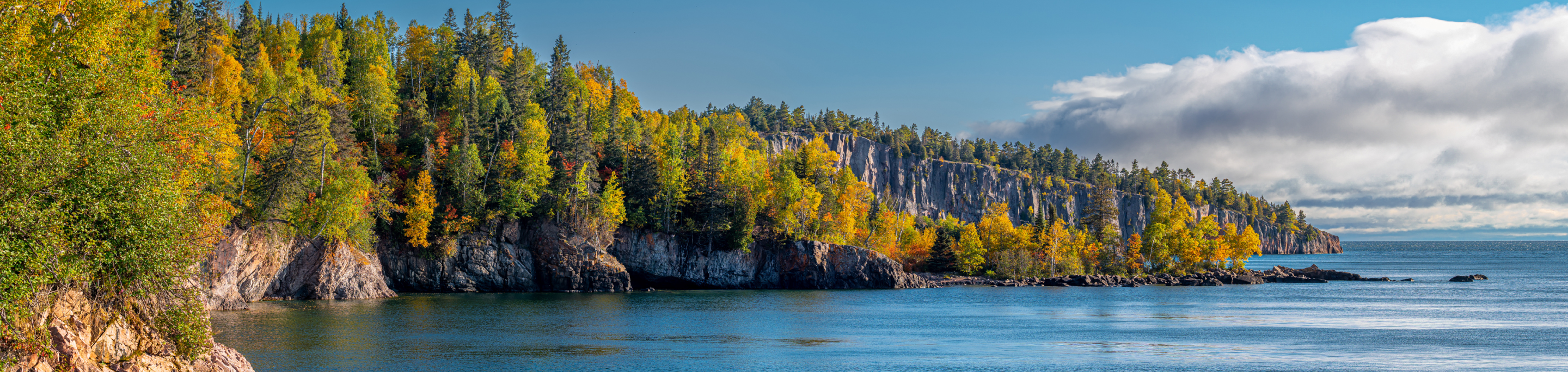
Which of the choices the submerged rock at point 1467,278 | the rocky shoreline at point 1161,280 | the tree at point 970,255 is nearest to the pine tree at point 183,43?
the rocky shoreline at point 1161,280

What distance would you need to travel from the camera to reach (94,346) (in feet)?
73.2

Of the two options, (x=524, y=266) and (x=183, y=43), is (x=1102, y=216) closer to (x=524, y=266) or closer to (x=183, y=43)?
(x=524, y=266)

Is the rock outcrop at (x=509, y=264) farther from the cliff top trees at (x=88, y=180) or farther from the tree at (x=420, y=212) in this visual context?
the cliff top trees at (x=88, y=180)

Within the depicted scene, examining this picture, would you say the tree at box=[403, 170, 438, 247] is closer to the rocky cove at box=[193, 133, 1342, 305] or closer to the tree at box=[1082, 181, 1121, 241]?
the rocky cove at box=[193, 133, 1342, 305]

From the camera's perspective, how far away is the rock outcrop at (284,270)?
55.6 m

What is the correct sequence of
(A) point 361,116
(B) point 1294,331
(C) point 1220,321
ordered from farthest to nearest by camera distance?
(A) point 361,116
(C) point 1220,321
(B) point 1294,331

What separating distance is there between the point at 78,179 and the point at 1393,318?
70568 mm

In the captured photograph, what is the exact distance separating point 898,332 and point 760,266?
148 ft

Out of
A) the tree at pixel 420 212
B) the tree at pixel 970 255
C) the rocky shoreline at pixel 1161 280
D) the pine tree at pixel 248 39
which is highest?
the pine tree at pixel 248 39

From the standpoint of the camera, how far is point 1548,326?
52.2 meters

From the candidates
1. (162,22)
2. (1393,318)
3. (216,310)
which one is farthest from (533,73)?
(1393,318)

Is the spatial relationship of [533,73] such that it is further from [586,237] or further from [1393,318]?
[1393,318]

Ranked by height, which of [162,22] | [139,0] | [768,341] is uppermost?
[162,22]

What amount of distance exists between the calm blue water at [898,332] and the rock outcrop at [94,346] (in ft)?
28.1
